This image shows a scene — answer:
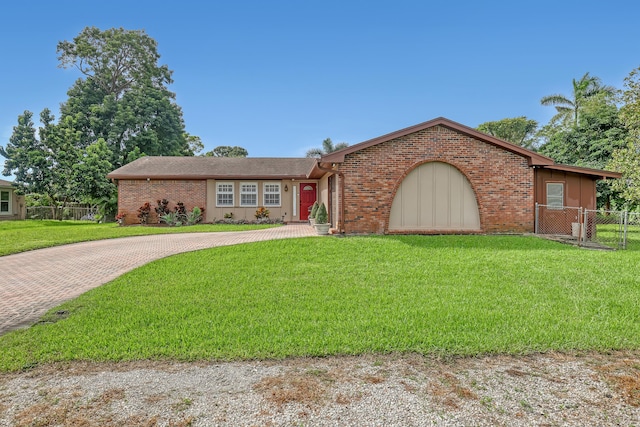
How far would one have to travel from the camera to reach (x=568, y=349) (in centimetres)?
398

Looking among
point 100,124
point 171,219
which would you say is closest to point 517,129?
point 171,219

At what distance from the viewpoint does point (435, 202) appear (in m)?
13.0

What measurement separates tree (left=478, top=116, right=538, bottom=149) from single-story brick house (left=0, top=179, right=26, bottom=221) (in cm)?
4519

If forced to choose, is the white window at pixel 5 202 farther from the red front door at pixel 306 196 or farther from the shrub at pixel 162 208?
the red front door at pixel 306 196

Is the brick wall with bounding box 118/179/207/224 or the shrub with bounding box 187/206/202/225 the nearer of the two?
the shrub with bounding box 187/206/202/225

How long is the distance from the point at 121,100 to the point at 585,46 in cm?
3480

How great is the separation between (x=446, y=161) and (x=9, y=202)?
29876 millimetres

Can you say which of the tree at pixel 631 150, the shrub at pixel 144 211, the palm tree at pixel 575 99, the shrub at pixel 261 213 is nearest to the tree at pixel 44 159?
the shrub at pixel 144 211

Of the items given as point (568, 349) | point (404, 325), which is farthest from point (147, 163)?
point (568, 349)

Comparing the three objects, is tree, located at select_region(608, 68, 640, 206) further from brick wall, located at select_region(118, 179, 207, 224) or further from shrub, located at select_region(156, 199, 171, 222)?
shrub, located at select_region(156, 199, 171, 222)

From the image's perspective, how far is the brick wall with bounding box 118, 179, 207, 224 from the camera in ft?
66.7

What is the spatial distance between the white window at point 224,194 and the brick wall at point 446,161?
10.0 meters

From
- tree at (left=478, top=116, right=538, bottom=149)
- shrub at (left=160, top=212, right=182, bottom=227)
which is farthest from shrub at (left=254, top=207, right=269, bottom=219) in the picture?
tree at (left=478, top=116, right=538, bottom=149)

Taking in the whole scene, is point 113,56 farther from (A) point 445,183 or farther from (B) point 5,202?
(A) point 445,183
